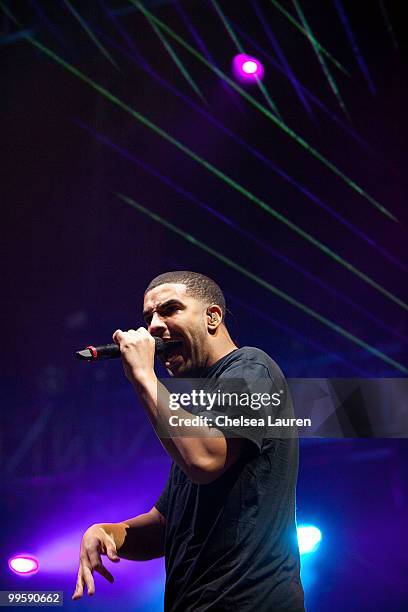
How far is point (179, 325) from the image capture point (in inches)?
56.2

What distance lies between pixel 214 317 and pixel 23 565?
44.4 inches

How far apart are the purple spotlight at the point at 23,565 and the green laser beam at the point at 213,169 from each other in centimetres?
138

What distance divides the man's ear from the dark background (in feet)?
2.28

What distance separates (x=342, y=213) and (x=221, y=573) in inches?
56.9

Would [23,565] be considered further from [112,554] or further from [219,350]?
[219,350]

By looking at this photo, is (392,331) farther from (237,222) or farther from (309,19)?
(309,19)

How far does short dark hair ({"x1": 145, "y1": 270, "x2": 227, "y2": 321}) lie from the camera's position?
5.00ft

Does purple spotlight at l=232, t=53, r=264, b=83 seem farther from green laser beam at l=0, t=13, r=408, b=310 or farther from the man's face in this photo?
the man's face

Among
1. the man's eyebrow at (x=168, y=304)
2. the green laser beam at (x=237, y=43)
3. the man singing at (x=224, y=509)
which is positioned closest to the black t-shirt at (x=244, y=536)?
the man singing at (x=224, y=509)

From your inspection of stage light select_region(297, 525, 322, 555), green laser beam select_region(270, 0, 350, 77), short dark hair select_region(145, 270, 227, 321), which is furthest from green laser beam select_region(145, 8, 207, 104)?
stage light select_region(297, 525, 322, 555)

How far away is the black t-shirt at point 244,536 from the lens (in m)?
1.11

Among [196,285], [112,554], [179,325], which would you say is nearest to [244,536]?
[112,554]

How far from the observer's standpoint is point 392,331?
2129 millimetres

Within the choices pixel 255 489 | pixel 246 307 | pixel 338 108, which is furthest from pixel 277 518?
pixel 338 108
